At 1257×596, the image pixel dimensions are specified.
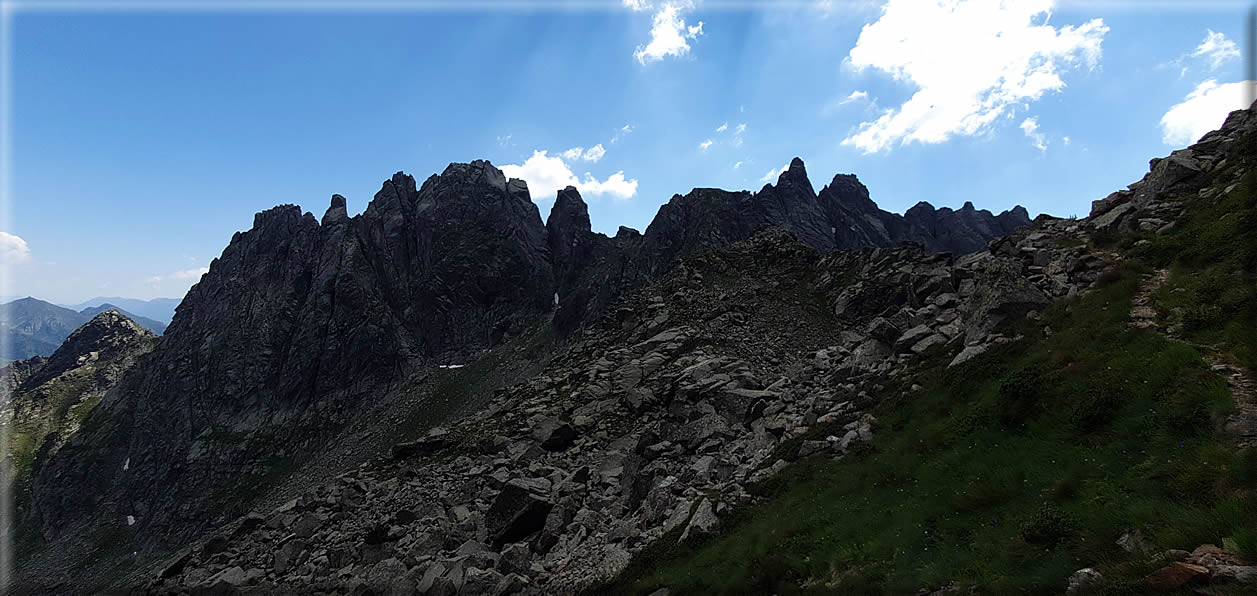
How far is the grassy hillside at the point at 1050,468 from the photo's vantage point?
10.2 meters

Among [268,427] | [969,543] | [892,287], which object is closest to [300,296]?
[268,427]

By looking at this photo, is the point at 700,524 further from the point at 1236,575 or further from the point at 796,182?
the point at 796,182

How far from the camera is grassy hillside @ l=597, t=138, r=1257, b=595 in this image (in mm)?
10227

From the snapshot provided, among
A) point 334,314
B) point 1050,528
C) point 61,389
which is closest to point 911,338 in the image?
point 1050,528

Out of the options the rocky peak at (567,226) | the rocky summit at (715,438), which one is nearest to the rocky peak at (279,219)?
the rocky summit at (715,438)

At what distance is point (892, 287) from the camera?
4872cm

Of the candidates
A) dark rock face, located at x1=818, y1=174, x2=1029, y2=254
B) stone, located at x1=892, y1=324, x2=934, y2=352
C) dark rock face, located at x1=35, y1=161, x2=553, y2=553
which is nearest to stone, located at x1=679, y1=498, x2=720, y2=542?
stone, located at x1=892, y1=324, x2=934, y2=352

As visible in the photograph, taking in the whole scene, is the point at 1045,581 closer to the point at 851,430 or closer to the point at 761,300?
the point at 851,430

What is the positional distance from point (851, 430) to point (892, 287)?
99.5ft

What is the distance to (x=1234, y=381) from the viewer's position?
41.7 feet

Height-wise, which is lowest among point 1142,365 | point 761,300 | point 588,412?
point 588,412

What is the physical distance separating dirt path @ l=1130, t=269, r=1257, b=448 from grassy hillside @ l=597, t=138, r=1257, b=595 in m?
0.20

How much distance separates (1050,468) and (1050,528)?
3.53 metres

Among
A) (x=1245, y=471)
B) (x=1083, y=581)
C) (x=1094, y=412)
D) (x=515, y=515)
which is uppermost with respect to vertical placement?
(x=1094, y=412)
